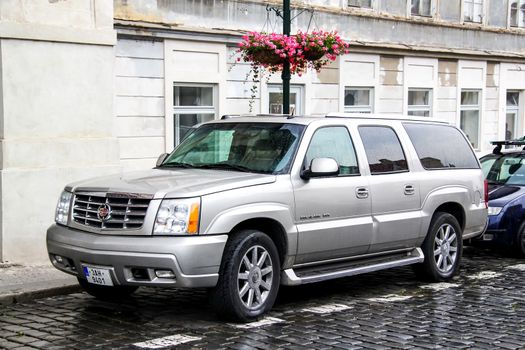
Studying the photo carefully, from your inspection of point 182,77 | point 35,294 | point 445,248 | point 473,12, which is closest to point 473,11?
point 473,12

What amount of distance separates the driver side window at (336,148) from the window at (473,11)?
45.3 ft

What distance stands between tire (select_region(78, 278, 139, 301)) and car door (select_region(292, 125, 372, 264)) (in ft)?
6.22

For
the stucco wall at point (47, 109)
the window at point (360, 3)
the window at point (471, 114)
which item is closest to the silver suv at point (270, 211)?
the stucco wall at point (47, 109)

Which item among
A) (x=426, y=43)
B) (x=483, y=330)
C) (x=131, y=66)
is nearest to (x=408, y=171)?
(x=483, y=330)

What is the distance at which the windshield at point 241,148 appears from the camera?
826cm

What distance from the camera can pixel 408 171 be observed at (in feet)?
31.2

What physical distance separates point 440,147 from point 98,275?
4.61 metres

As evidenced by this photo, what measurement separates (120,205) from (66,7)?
4697mm

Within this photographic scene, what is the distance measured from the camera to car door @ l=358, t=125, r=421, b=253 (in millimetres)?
8969

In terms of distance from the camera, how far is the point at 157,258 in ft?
23.4

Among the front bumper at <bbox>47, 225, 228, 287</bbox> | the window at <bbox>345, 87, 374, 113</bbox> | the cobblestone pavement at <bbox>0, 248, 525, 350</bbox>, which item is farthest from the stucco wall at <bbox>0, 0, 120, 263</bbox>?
the window at <bbox>345, 87, 374, 113</bbox>

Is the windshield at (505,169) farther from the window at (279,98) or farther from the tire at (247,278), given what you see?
the tire at (247,278)

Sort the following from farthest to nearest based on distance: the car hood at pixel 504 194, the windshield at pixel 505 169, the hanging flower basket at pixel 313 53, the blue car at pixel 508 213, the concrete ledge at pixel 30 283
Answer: the windshield at pixel 505 169 < the hanging flower basket at pixel 313 53 < the car hood at pixel 504 194 < the blue car at pixel 508 213 < the concrete ledge at pixel 30 283

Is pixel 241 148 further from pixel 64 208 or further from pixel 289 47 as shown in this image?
pixel 289 47
